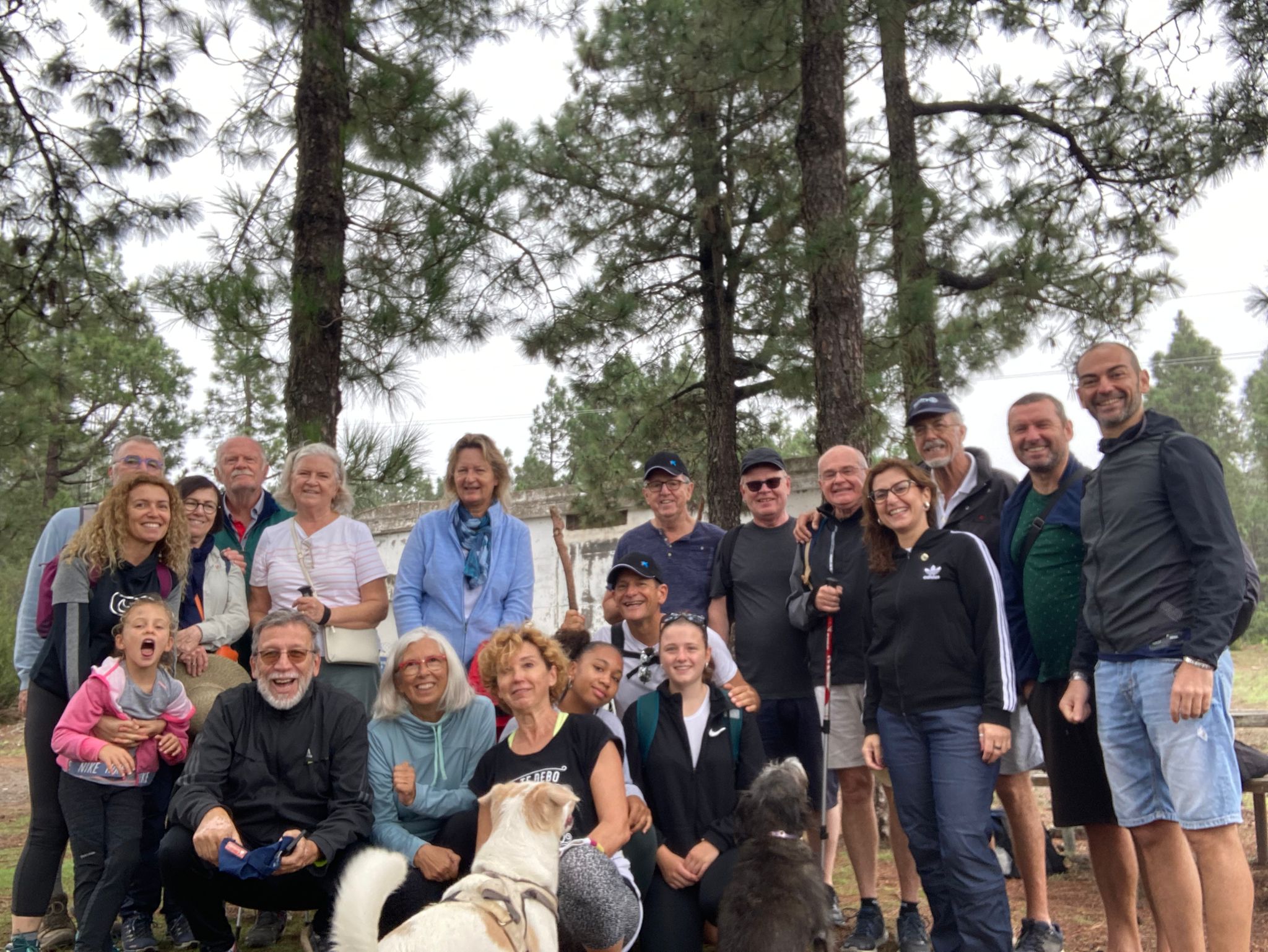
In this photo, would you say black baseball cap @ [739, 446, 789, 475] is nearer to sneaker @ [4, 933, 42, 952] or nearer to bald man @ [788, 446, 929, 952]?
bald man @ [788, 446, 929, 952]

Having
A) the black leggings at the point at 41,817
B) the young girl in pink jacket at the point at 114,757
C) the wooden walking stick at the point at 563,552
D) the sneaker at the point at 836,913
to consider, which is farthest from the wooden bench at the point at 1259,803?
the black leggings at the point at 41,817

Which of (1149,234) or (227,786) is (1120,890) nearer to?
(227,786)

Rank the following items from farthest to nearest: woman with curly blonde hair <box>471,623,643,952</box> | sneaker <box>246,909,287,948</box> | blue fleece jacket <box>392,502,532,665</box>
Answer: blue fleece jacket <box>392,502,532,665</box>
sneaker <box>246,909,287,948</box>
woman with curly blonde hair <box>471,623,643,952</box>

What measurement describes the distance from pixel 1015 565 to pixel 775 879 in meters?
1.65

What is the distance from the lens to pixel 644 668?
488cm

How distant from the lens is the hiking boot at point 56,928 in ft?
15.9

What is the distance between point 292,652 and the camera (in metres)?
4.24

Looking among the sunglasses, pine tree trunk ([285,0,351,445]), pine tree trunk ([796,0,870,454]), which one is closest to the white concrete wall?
pine tree trunk ([796,0,870,454])

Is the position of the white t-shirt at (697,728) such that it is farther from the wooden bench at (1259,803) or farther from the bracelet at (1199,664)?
the wooden bench at (1259,803)

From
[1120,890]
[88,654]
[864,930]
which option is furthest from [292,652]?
[1120,890]

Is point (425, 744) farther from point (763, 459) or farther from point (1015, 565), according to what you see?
point (1015, 565)

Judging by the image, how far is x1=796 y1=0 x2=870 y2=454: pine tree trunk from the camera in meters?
7.04

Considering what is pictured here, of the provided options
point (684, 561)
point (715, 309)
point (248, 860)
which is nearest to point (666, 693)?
point (684, 561)

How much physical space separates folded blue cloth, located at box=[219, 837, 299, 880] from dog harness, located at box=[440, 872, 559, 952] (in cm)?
89
